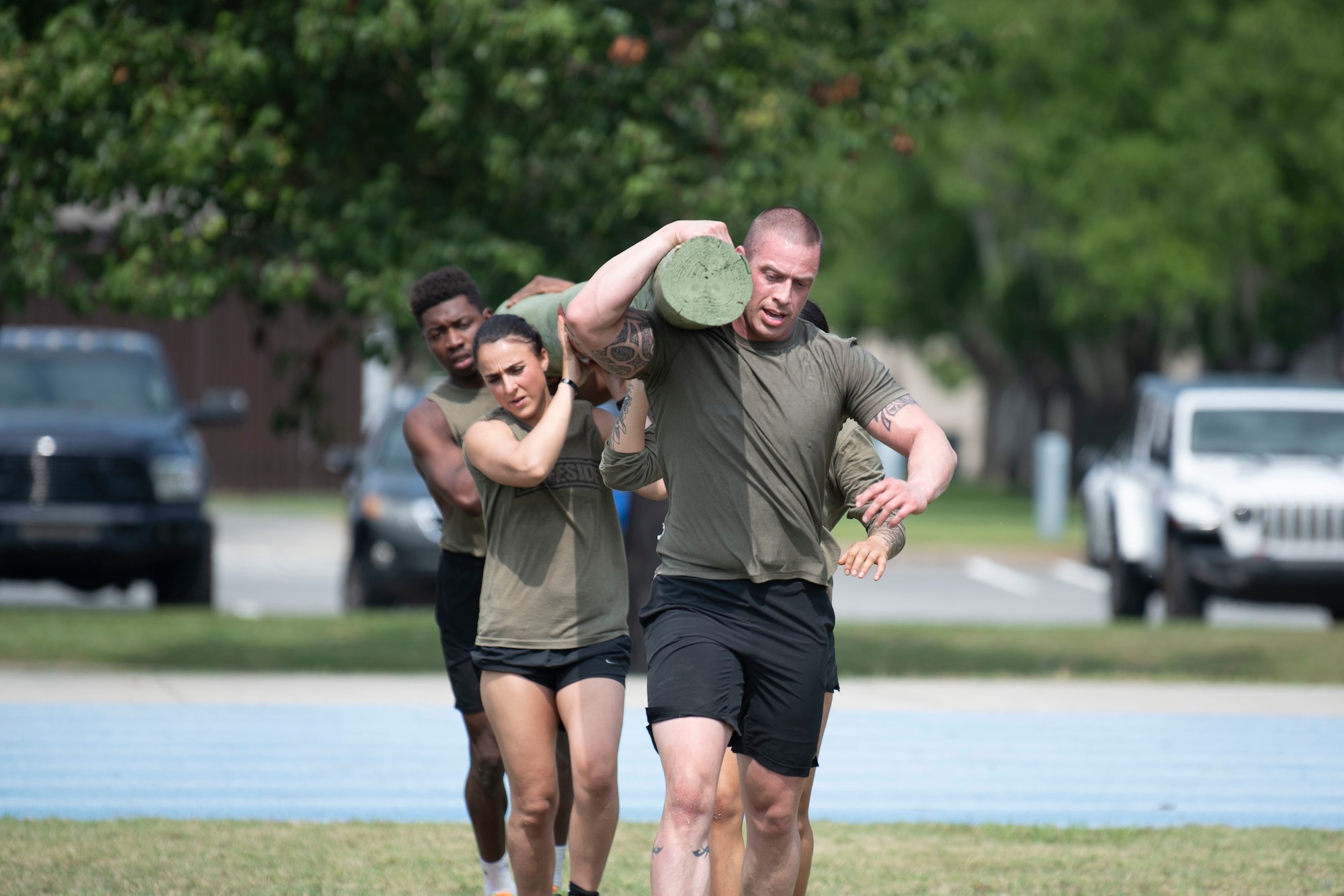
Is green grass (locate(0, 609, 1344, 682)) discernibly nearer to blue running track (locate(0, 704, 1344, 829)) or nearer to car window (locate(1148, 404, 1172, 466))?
car window (locate(1148, 404, 1172, 466))

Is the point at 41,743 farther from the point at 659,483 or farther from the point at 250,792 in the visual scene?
the point at 659,483

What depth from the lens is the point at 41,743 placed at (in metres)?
9.02

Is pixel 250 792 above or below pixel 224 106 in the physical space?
below

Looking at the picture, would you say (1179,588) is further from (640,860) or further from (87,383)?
(87,383)

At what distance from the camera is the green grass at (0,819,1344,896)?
20.3ft

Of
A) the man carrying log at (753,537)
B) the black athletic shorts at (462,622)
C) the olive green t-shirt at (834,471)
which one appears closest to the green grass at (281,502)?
the black athletic shorts at (462,622)

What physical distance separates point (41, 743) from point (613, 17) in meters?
4.95

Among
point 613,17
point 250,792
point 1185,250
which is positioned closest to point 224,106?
point 613,17

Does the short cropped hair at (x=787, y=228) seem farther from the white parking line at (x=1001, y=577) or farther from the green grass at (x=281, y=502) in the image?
the green grass at (x=281, y=502)

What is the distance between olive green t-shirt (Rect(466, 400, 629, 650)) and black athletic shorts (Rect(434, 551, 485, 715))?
0.43m

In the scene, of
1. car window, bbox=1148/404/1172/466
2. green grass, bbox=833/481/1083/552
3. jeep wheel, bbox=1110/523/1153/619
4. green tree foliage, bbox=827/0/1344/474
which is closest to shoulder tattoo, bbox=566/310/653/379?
car window, bbox=1148/404/1172/466

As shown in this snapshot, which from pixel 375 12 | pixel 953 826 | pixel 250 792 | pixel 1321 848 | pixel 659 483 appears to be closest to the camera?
pixel 659 483

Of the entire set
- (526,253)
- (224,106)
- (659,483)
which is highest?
(224,106)

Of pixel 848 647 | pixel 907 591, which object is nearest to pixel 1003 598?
pixel 907 591
